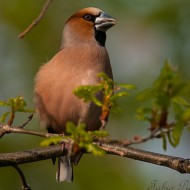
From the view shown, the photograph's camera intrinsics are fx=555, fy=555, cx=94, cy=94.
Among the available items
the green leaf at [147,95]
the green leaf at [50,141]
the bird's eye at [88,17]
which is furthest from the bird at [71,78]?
the green leaf at [147,95]

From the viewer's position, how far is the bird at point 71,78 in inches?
261

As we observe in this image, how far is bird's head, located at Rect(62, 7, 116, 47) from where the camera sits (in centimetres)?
744

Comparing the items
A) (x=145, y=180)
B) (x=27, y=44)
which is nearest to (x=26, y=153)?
(x=145, y=180)

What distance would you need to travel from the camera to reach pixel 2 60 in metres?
9.66

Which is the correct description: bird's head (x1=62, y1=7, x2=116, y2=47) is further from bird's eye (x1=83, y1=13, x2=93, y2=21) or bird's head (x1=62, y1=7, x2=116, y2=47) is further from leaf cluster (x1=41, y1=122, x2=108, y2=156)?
leaf cluster (x1=41, y1=122, x2=108, y2=156)

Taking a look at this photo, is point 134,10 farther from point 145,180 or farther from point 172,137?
point 172,137

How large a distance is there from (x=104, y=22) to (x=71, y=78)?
1274 mm

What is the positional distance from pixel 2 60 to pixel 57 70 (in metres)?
3.15

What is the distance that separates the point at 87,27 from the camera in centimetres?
765

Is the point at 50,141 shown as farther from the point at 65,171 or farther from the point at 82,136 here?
the point at 65,171

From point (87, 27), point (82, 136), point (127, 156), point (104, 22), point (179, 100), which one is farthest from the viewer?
point (87, 27)

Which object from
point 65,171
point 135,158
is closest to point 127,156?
Result: point 135,158

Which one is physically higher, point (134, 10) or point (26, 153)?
point (134, 10)

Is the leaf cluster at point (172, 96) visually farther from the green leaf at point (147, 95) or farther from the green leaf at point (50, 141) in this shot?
the green leaf at point (50, 141)
